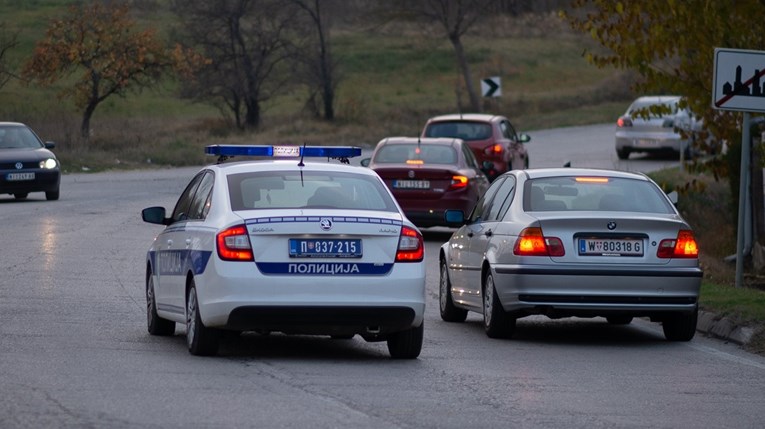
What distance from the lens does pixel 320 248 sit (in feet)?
35.1

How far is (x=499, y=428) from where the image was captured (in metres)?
8.42

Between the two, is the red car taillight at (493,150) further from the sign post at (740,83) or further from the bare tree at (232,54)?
the bare tree at (232,54)

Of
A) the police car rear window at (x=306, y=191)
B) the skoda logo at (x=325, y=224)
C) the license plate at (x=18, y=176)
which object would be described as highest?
the police car rear window at (x=306, y=191)

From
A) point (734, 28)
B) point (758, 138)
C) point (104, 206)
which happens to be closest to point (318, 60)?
point (104, 206)

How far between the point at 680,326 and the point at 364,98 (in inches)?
2405

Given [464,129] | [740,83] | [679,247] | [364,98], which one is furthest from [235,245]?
[364,98]

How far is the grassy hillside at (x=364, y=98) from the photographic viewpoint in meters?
51.3

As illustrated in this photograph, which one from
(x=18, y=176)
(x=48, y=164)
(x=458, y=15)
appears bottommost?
(x=18, y=176)

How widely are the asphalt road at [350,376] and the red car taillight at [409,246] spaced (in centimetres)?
77

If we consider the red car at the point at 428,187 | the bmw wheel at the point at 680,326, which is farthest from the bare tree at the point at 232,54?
the bmw wheel at the point at 680,326

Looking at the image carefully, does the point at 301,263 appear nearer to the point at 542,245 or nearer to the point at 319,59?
the point at 542,245

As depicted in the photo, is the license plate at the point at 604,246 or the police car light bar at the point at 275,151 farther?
the license plate at the point at 604,246

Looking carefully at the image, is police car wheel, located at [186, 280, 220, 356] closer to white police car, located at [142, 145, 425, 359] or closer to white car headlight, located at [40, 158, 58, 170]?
white police car, located at [142, 145, 425, 359]

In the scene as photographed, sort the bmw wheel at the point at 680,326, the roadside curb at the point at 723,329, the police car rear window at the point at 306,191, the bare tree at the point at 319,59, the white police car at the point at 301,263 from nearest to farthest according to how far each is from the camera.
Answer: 1. the white police car at the point at 301,263
2. the police car rear window at the point at 306,191
3. the bmw wheel at the point at 680,326
4. the roadside curb at the point at 723,329
5. the bare tree at the point at 319,59
